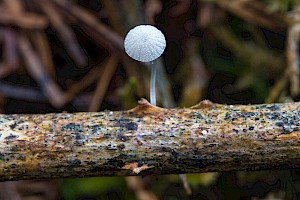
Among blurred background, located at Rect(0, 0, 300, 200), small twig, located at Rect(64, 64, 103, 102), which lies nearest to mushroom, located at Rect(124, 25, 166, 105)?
blurred background, located at Rect(0, 0, 300, 200)

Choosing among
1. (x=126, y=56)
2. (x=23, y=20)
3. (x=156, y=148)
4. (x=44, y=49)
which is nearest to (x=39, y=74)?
(x=44, y=49)

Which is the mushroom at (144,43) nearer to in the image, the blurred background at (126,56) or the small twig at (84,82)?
the blurred background at (126,56)

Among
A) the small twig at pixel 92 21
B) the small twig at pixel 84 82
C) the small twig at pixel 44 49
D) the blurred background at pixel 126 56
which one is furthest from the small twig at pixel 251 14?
the small twig at pixel 44 49

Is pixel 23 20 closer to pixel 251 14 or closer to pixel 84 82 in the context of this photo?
pixel 84 82

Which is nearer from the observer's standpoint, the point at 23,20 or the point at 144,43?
the point at 144,43

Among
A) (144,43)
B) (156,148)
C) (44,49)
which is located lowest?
(156,148)

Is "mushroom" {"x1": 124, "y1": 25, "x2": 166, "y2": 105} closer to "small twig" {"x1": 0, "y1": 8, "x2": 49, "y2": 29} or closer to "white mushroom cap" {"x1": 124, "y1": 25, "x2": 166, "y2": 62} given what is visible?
"white mushroom cap" {"x1": 124, "y1": 25, "x2": 166, "y2": 62}

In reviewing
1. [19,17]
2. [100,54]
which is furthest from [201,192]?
[19,17]
